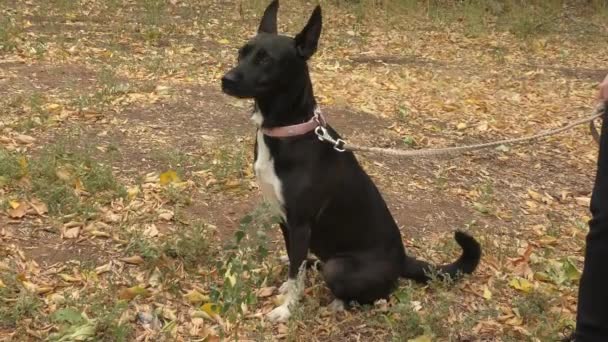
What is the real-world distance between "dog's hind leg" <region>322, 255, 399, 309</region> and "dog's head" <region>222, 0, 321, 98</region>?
89 centimetres

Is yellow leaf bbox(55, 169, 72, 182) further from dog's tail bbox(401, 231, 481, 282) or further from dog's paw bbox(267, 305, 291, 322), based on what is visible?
dog's tail bbox(401, 231, 481, 282)

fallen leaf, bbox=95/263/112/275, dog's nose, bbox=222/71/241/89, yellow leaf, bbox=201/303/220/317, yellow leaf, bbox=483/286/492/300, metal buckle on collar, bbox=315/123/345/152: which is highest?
dog's nose, bbox=222/71/241/89

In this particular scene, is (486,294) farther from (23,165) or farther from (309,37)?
(23,165)

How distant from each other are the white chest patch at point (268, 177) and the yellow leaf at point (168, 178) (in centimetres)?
147

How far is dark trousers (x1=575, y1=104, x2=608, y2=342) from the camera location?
2.18 metres

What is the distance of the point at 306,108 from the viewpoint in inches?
122

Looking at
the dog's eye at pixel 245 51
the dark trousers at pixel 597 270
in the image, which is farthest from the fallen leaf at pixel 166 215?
the dark trousers at pixel 597 270

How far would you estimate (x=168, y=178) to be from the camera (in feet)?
14.8

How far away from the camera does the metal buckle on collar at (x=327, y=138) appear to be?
10.2 feet

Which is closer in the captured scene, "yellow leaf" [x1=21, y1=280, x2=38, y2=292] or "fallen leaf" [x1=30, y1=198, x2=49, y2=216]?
"yellow leaf" [x1=21, y1=280, x2=38, y2=292]

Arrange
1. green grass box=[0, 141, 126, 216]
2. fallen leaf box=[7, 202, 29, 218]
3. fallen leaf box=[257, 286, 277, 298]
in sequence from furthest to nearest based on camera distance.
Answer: green grass box=[0, 141, 126, 216]
fallen leaf box=[7, 202, 29, 218]
fallen leaf box=[257, 286, 277, 298]

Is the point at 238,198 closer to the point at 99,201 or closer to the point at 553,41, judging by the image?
the point at 99,201

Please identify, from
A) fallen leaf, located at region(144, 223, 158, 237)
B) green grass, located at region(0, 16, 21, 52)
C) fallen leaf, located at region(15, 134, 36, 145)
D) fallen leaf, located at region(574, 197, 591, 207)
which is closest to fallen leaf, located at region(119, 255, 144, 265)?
fallen leaf, located at region(144, 223, 158, 237)

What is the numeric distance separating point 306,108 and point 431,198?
1.93 metres
